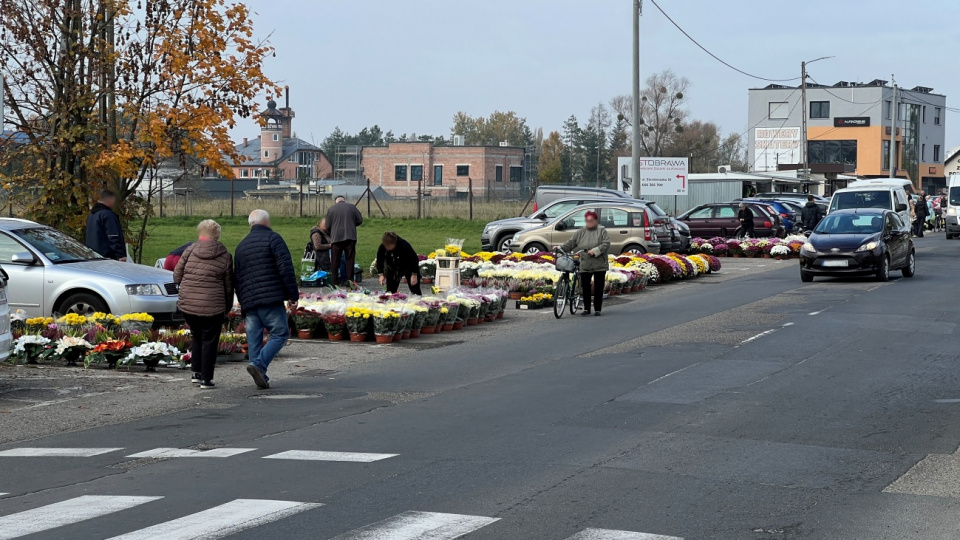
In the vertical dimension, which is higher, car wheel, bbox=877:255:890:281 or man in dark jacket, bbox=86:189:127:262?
man in dark jacket, bbox=86:189:127:262

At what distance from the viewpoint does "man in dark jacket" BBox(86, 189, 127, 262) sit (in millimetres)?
17203

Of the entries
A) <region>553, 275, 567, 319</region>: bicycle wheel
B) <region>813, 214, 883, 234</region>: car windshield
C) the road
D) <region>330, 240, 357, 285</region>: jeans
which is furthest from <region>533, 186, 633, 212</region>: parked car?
the road

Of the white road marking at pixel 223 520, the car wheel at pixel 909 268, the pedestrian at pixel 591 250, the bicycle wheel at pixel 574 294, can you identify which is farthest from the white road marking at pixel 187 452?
the car wheel at pixel 909 268

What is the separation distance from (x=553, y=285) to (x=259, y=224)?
11.2 metres

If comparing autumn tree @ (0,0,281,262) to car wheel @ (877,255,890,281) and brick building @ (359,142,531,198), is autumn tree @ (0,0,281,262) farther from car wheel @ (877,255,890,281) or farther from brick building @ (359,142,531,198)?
brick building @ (359,142,531,198)

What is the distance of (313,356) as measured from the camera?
595 inches

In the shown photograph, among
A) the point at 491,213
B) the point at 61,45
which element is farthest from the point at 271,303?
the point at 491,213

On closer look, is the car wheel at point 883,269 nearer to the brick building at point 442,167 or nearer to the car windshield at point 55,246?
the car windshield at point 55,246

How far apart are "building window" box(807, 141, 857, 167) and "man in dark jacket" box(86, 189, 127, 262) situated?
4117 inches

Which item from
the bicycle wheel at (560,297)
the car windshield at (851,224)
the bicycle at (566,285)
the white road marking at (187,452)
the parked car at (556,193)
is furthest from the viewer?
the parked car at (556,193)

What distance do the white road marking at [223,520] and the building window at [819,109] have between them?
11732cm

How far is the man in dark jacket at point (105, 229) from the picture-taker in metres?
17.2

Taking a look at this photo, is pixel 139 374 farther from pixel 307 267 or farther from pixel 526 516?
→ pixel 307 267

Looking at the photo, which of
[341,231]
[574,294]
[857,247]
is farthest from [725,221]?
[574,294]
